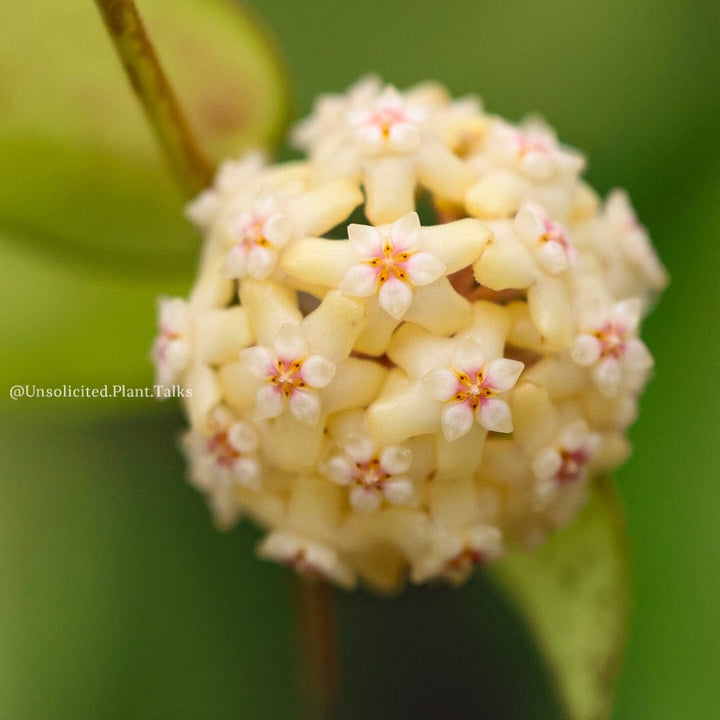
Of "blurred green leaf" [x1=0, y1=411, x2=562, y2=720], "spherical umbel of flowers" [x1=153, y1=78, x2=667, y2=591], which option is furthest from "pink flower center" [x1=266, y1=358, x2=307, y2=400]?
"blurred green leaf" [x1=0, y1=411, x2=562, y2=720]

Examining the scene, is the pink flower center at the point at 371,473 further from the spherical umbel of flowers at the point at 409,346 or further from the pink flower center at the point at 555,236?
the pink flower center at the point at 555,236

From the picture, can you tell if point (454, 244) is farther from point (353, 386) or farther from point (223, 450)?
point (223, 450)

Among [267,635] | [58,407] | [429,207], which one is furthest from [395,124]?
[267,635]

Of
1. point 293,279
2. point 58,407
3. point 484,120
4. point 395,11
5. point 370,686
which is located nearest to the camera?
point 293,279

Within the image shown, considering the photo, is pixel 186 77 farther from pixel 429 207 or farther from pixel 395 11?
pixel 395 11

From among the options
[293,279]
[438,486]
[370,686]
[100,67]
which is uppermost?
[100,67]

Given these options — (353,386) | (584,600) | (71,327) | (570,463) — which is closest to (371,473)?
(353,386)

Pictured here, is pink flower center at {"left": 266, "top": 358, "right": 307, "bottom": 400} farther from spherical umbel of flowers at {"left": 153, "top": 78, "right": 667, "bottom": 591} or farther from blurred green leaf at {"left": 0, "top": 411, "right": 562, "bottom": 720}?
blurred green leaf at {"left": 0, "top": 411, "right": 562, "bottom": 720}
